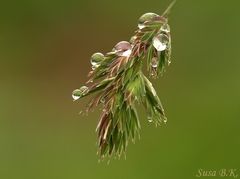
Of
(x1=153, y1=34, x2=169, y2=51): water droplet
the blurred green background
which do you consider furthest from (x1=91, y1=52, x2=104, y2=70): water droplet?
the blurred green background

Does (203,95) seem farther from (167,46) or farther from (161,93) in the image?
(167,46)

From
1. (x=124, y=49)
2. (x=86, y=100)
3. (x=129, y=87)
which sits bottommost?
(x=129, y=87)

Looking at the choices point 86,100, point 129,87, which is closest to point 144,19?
point 129,87

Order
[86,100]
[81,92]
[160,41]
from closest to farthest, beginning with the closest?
[160,41] < [81,92] < [86,100]

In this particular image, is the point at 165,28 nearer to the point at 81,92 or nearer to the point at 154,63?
the point at 154,63

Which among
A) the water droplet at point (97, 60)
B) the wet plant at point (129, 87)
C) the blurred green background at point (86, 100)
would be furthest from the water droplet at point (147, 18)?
the blurred green background at point (86, 100)

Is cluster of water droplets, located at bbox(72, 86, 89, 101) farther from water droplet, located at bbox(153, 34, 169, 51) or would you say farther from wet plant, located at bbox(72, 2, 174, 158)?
water droplet, located at bbox(153, 34, 169, 51)
